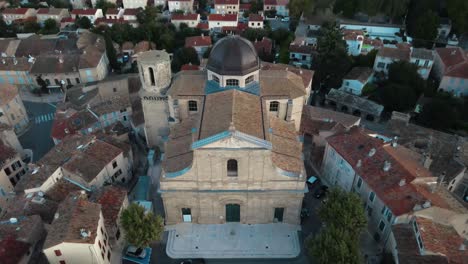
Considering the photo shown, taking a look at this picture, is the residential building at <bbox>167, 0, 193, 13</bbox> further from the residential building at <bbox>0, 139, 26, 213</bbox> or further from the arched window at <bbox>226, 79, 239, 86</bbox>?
the arched window at <bbox>226, 79, 239, 86</bbox>

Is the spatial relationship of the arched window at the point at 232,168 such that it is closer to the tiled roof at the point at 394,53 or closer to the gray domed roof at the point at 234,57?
the gray domed roof at the point at 234,57

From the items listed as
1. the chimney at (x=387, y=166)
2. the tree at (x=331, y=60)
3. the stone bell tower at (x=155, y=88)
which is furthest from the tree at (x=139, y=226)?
the tree at (x=331, y=60)

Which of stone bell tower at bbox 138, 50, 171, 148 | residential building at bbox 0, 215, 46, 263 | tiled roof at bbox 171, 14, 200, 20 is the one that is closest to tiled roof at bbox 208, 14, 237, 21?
tiled roof at bbox 171, 14, 200, 20

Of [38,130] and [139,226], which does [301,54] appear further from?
[139,226]

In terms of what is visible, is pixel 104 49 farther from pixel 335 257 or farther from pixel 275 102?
pixel 335 257

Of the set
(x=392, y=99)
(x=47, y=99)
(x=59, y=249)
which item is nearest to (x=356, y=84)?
(x=392, y=99)

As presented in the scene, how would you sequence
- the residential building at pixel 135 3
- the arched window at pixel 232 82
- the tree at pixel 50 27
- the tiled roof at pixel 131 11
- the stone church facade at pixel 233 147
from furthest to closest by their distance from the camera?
1. the residential building at pixel 135 3
2. the tiled roof at pixel 131 11
3. the tree at pixel 50 27
4. the arched window at pixel 232 82
5. the stone church facade at pixel 233 147
